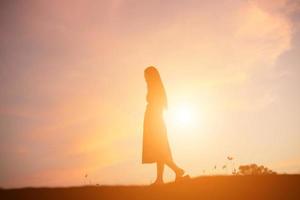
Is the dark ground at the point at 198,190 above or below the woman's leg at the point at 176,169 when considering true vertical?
below

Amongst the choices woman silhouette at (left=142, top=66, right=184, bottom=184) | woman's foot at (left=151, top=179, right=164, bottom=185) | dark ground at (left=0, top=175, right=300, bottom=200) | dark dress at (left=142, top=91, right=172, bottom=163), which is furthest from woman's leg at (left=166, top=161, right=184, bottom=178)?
woman's foot at (left=151, top=179, right=164, bottom=185)

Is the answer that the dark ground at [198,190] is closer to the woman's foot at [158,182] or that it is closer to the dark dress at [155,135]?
the woman's foot at [158,182]

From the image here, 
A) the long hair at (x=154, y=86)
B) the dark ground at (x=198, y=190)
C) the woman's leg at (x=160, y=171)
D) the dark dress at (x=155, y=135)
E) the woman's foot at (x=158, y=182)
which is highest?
the long hair at (x=154, y=86)

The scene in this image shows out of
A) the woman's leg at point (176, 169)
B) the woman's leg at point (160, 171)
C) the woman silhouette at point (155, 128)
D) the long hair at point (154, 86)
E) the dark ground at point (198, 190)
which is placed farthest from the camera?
the long hair at point (154, 86)

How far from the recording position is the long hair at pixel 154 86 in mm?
13875

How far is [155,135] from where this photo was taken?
547 inches

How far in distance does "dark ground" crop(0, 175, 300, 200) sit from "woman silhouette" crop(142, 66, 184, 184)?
113cm

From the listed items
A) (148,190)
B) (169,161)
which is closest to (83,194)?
(148,190)

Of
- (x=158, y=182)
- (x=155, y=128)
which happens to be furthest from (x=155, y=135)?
(x=158, y=182)

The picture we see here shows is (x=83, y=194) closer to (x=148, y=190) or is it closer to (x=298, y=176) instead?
(x=148, y=190)

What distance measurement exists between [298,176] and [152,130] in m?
4.72

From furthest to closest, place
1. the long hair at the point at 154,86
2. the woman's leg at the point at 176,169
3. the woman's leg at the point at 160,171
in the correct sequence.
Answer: the long hair at the point at 154,86, the woman's leg at the point at 176,169, the woman's leg at the point at 160,171

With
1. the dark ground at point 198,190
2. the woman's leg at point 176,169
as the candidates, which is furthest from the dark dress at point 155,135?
the dark ground at point 198,190

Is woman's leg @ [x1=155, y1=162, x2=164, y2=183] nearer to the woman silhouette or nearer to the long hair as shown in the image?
the woman silhouette
